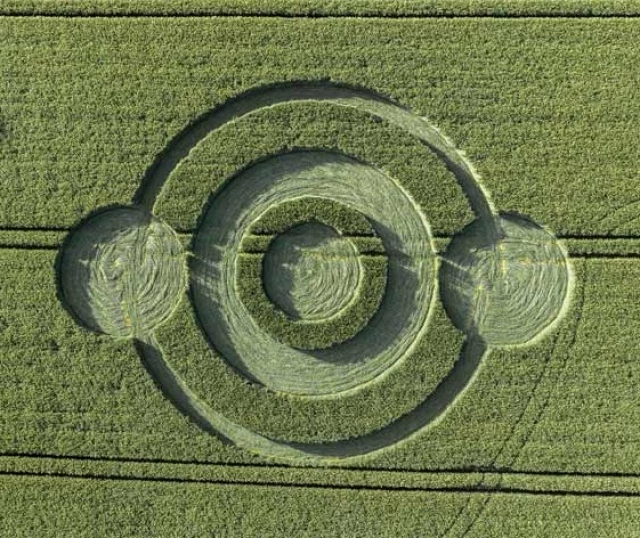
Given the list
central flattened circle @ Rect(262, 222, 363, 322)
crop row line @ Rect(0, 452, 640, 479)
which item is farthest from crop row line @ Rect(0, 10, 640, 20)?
crop row line @ Rect(0, 452, 640, 479)

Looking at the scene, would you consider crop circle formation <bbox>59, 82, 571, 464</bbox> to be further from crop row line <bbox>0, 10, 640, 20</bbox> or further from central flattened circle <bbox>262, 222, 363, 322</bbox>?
crop row line <bbox>0, 10, 640, 20</bbox>

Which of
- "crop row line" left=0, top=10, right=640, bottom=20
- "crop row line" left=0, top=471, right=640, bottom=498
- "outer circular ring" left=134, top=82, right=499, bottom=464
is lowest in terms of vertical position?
"crop row line" left=0, top=471, right=640, bottom=498

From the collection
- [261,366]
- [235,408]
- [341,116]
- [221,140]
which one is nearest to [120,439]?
[235,408]

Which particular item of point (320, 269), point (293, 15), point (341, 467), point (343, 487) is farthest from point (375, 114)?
point (343, 487)

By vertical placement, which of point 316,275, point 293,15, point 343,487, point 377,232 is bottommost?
point 343,487

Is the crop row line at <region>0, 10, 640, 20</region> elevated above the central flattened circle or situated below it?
above

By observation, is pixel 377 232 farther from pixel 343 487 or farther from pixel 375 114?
pixel 343 487

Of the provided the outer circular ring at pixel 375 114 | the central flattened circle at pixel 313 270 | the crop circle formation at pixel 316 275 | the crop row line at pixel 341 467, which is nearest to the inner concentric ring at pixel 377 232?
the crop circle formation at pixel 316 275
